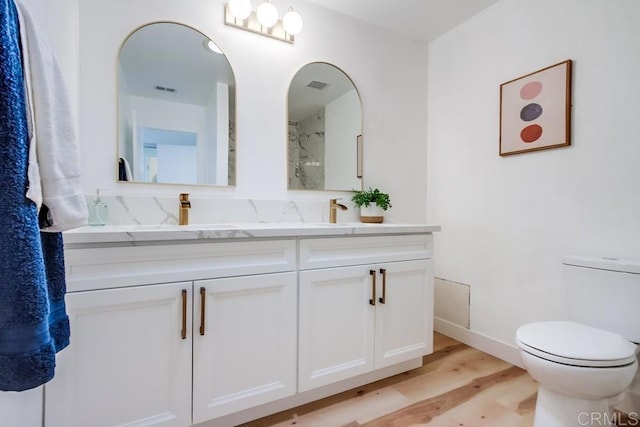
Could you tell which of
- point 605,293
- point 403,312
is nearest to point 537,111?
point 605,293

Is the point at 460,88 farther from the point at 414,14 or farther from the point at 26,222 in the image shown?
the point at 26,222

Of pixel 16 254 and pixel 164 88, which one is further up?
pixel 164 88

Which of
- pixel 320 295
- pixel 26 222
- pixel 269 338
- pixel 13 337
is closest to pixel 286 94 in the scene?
pixel 320 295

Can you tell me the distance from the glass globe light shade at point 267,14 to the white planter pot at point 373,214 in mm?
1240

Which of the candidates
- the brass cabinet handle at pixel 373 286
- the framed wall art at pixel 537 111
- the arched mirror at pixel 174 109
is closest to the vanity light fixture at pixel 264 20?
the arched mirror at pixel 174 109

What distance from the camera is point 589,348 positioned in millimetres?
1169

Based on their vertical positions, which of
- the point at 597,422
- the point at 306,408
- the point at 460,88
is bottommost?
the point at 306,408

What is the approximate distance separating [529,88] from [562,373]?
1513mm

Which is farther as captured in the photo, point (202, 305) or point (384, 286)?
point (384, 286)

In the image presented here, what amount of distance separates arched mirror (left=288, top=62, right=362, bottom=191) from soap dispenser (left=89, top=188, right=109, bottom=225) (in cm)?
97

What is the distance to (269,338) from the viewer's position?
135 centimetres

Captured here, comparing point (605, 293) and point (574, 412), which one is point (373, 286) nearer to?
point (574, 412)

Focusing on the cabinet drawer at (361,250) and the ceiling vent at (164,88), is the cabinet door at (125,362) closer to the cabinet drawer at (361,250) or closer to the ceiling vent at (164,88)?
the cabinet drawer at (361,250)

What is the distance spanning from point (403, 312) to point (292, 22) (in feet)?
5.79
